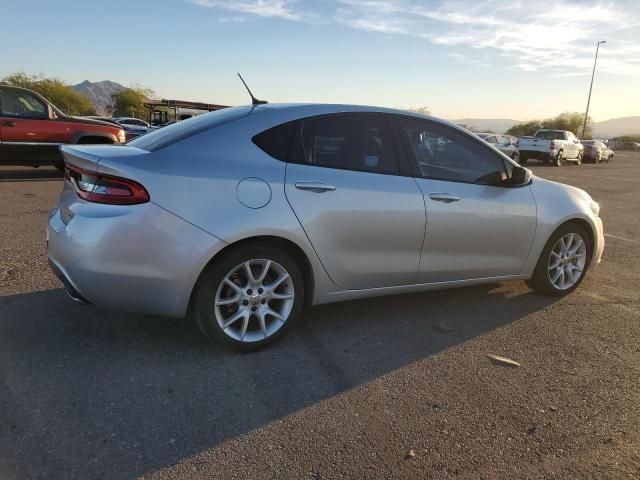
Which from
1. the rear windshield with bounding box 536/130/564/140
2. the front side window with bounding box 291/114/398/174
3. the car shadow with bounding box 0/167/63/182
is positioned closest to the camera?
the front side window with bounding box 291/114/398/174

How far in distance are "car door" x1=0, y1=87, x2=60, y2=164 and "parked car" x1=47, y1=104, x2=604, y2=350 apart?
7.65 meters

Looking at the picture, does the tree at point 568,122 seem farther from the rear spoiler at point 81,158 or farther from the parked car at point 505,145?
the rear spoiler at point 81,158

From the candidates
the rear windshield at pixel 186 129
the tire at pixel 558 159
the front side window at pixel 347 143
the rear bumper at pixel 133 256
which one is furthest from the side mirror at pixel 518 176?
the tire at pixel 558 159

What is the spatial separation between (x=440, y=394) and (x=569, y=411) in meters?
0.71

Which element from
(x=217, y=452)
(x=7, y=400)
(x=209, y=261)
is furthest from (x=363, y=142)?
(x=7, y=400)

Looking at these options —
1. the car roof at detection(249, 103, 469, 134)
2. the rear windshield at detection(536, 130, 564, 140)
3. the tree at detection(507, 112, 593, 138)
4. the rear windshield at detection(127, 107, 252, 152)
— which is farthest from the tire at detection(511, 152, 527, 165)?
the tree at detection(507, 112, 593, 138)

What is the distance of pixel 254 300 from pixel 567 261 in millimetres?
3044

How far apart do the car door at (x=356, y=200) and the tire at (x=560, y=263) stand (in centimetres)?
143

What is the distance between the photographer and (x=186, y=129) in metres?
3.60

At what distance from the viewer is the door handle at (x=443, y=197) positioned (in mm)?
3952

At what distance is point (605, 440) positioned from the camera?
107 inches

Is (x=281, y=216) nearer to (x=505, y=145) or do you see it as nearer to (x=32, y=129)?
(x=32, y=129)

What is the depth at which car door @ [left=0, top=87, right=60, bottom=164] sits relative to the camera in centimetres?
1001

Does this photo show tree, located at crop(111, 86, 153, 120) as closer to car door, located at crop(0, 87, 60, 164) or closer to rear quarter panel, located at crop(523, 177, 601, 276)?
car door, located at crop(0, 87, 60, 164)
